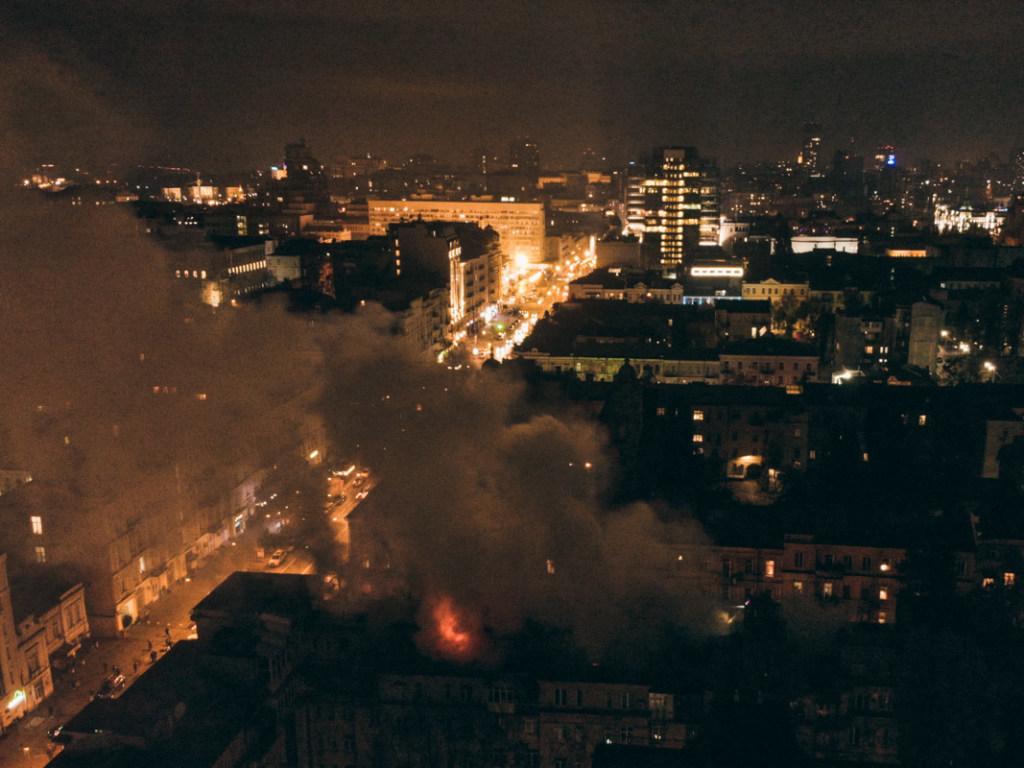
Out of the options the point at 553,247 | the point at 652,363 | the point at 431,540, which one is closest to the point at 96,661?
the point at 431,540

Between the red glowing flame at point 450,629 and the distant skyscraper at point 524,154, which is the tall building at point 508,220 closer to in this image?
the red glowing flame at point 450,629

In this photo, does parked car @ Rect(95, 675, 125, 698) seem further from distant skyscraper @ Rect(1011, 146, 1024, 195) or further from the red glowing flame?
distant skyscraper @ Rect(1011, 146, 1024, 195)

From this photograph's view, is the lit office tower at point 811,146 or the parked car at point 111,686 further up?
the lit office tower at point 811,146

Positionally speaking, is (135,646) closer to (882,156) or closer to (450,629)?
(450,629)

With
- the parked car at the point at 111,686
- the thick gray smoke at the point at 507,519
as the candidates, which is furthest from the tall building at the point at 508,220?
the parked car at the point at 111,686

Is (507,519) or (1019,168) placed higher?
(1019,168)

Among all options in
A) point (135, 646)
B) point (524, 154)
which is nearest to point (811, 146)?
point (524, 154)

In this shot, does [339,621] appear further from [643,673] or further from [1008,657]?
[1008,657]
